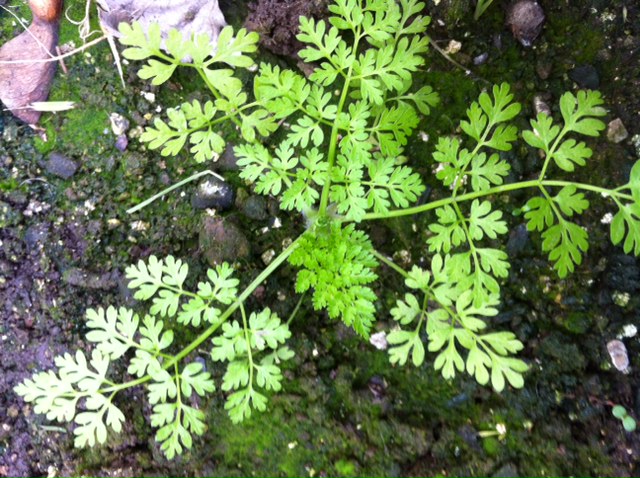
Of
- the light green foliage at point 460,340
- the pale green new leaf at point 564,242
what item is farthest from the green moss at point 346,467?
the pale green new leaf at point 564,242

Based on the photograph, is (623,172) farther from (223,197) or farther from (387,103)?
Answer: (223,197)

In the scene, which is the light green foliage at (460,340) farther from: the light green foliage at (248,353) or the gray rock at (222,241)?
the gray rock at (222,241)

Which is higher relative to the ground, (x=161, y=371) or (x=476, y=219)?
(x=476, y=219)

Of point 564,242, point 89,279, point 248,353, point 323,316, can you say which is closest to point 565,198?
point 564,242

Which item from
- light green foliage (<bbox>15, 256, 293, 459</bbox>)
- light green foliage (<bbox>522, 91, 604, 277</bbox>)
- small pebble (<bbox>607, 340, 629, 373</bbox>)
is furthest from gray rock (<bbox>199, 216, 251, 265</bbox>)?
small pebble (<bbox>607, 340, 629, 373</bbox>)

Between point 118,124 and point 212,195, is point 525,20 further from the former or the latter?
point 118,124

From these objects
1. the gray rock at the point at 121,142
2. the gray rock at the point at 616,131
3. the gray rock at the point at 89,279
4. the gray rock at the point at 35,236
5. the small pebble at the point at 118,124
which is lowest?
the gray rock at the point at 89,279

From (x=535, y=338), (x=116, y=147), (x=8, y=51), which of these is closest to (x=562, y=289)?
(x=535, y=338)

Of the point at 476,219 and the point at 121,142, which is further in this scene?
the point at 121,142
